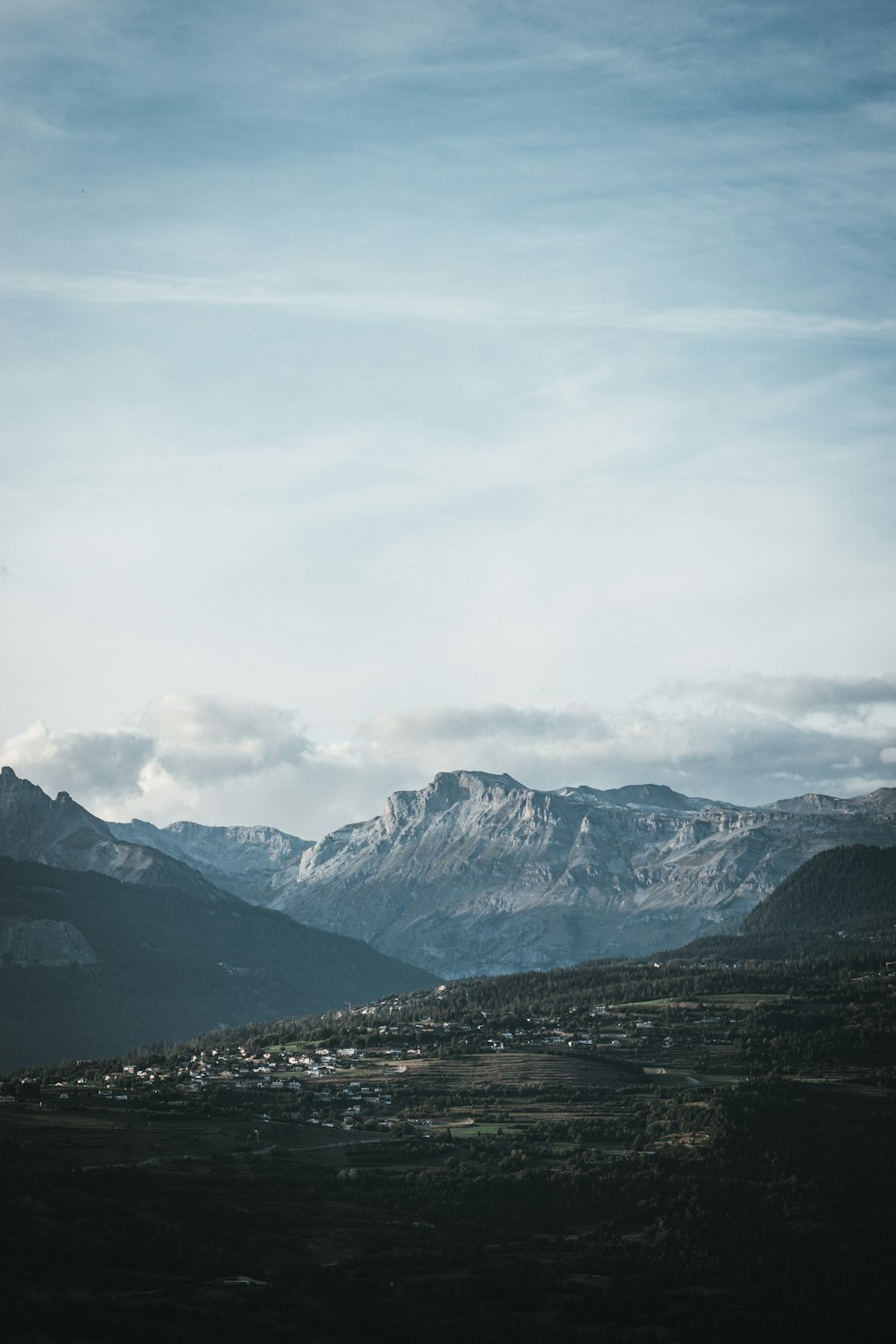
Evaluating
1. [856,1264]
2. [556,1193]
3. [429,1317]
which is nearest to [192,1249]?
[429,1317]

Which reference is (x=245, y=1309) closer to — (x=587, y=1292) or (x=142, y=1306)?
(x=142, y=1306)

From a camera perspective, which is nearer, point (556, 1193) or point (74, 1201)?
point (74, 1201)

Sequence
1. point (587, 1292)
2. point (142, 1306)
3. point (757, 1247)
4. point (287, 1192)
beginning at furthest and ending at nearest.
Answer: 1. point (287, 1192)
2. point (757, 1247)
3. point (587, 1292)
4. point (142, 1306)

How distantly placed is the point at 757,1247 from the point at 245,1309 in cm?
7617

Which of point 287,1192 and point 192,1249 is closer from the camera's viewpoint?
point 192,1249

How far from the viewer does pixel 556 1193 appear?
19462 cm

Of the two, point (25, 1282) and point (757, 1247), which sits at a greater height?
point (25, 1282)

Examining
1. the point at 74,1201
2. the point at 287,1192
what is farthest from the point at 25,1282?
the point at 287,1192

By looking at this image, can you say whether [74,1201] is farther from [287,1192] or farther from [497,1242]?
[497,1242]

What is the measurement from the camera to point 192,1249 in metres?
154

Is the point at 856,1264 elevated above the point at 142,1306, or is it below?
below

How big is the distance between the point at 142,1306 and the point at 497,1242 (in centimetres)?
6226

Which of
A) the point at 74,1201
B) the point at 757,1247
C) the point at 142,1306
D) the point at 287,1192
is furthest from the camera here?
the point at 287,1192

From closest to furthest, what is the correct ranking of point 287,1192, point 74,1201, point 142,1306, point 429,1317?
point 142,1306 < point 429,1317 < point 74,1201 < point 287,1192
